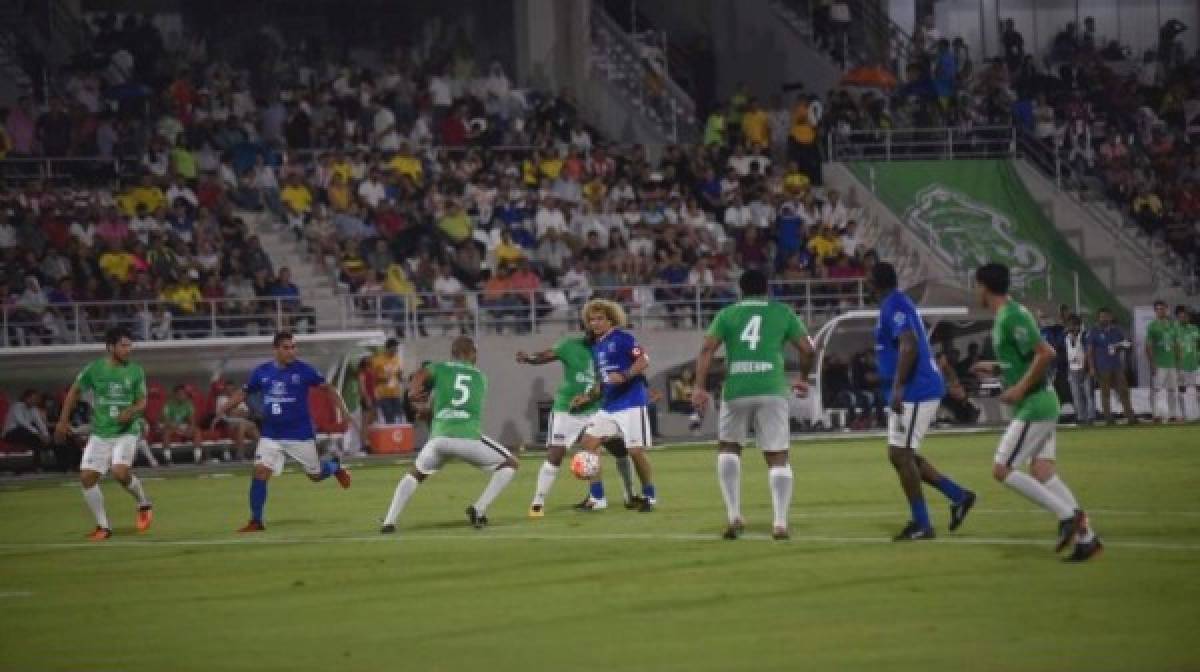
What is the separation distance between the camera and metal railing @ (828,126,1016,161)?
51.8 meters

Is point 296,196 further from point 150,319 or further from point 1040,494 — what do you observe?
point 1040,494

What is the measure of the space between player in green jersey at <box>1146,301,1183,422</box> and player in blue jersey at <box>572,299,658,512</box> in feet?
66.9

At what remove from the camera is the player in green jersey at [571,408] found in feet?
78.0

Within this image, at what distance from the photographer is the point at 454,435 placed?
21859 millimetres

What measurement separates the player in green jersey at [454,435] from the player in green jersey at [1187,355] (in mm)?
22779

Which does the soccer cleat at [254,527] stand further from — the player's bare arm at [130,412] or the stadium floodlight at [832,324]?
the stadium floodlight at [832,324]

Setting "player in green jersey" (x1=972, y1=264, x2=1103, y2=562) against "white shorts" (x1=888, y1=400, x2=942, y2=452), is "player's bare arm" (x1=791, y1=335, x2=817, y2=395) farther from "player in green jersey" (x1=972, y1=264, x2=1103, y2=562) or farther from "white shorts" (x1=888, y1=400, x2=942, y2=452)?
"player in green jersey" (x1=972, y1=264, x2=1103, y2=562)

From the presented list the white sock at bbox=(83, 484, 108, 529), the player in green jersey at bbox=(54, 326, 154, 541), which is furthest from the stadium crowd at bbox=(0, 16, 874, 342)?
the white sock at bbox=(83, 484, 108, 529)

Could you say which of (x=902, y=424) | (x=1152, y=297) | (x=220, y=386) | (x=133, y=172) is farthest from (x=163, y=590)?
(x=1152, y=297)

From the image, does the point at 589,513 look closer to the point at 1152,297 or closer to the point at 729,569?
the point at 729,569

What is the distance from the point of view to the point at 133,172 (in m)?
44.3

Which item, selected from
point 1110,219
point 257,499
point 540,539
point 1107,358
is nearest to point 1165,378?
point 1107,358

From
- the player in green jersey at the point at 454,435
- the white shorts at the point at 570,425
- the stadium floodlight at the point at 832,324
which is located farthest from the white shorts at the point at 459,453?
the stadium floodlight at the point at 832,324

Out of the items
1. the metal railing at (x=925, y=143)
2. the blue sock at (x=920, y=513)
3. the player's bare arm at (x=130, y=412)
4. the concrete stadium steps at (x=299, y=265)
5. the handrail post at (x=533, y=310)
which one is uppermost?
the metal railing at (x=925, y=143)
